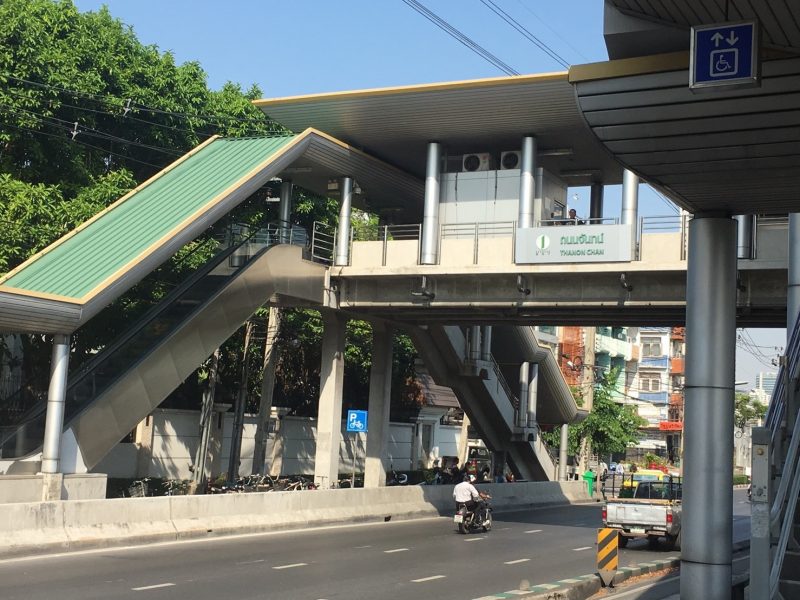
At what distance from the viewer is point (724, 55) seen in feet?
27.5

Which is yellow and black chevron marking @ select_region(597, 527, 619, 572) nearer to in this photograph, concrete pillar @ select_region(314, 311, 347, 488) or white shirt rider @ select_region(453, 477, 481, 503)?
white shirt rider @ select_region(453, 477, 481, 503)

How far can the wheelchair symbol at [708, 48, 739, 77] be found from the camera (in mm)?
8320

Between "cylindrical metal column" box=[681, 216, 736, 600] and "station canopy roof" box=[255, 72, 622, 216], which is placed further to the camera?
"station canopy roof" box=[255, 72, 622, 216]

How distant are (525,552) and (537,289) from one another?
806cm

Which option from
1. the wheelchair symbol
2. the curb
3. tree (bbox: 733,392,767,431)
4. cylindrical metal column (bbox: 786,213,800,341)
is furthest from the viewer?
tree (bbox: 733,392,767,431)

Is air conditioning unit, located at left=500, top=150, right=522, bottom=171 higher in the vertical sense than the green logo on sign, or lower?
higher

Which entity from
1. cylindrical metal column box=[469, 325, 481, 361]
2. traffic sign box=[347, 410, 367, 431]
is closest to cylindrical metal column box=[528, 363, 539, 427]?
A: cylindrical metal column box=[469, 325, 481, 361]

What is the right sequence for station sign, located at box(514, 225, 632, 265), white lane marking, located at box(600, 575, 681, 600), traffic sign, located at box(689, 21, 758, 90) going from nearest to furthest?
1. traffic sign, located at box(689, 21, 758, 90)
2. white lane marking, located at box(600, 575, 681, 600)
3. station sign, located at box(514, 225, 632, 265)

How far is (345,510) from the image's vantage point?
28.1 metres

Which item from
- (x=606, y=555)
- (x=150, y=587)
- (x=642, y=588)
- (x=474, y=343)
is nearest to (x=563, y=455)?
(x=474, y=343)

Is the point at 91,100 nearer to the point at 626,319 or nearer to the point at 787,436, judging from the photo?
the point at 626,319

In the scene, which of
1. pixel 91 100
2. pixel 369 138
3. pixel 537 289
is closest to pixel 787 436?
pixel 537 289

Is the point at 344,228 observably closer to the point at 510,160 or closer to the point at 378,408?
the point at 510,160

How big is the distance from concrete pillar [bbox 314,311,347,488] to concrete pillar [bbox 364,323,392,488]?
5.83 feet
